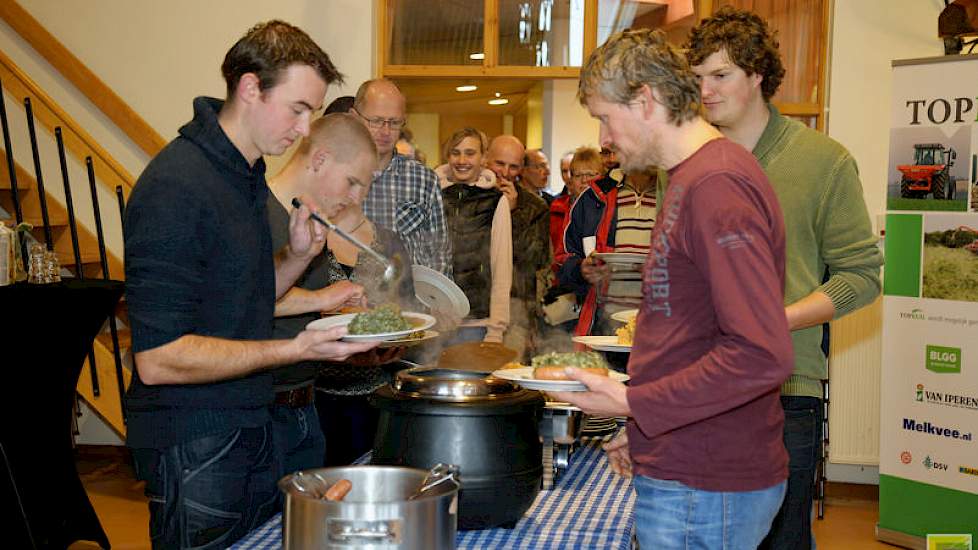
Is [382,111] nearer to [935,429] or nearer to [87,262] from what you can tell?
[87,262]

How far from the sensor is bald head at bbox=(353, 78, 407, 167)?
3.79m

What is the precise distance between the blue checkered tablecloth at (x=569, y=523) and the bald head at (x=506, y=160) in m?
2.99

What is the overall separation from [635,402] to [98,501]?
13.6 feet

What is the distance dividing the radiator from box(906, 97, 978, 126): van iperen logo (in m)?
1.10

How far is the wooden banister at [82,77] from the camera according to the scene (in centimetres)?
527

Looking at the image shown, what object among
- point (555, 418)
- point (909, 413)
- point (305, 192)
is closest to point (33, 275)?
point (305, 192)

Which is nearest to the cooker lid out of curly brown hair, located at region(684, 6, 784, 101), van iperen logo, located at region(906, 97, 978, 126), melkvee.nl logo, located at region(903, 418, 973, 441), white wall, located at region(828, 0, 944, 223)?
curly brown hair, located at region(684, 6, 784, 101)

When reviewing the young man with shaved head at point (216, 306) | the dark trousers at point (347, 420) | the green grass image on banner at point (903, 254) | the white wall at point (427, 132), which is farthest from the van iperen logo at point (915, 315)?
the white wall at point (427, 132)

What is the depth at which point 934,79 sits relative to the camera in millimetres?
4312

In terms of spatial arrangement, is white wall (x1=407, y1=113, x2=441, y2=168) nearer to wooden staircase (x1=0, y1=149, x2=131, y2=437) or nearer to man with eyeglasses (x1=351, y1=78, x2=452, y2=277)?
wooden staircase (x1=0, y1=149, x2=131, y2=437)

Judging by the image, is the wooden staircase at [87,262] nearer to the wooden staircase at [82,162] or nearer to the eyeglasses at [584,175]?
the wooden staircase at [82,162]

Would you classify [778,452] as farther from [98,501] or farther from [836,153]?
[98,501]

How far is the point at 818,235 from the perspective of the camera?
7.37 ft

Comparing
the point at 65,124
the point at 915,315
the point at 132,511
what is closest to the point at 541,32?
the point at 915,315
